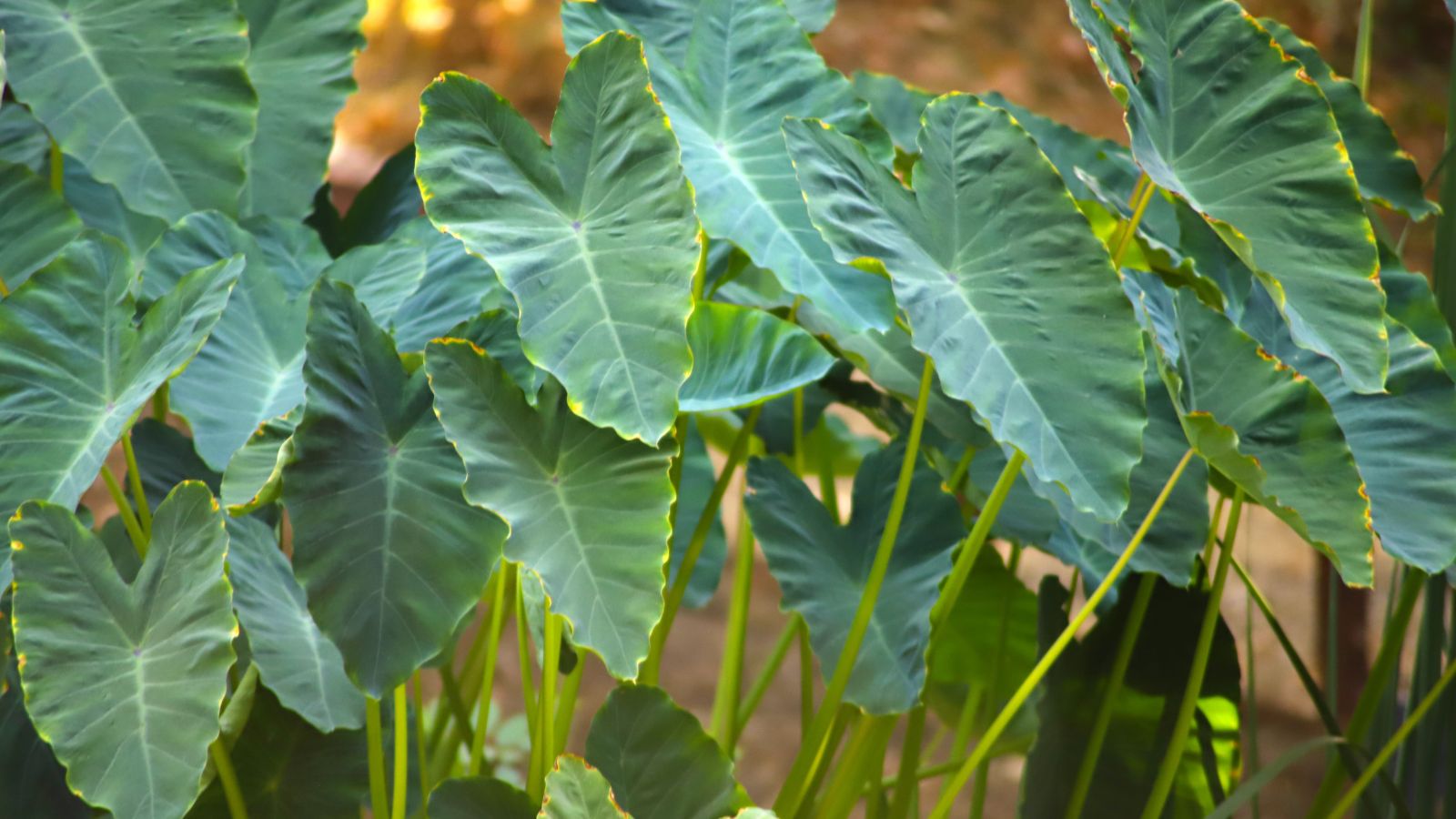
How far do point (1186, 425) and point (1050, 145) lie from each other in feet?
1.94

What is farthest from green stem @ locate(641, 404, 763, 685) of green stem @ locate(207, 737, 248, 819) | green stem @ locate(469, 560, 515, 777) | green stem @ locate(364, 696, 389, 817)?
green stem @ locate(207, 737, 248, 819)

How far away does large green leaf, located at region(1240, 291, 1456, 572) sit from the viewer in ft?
3.05

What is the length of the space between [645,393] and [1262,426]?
19.4 inches

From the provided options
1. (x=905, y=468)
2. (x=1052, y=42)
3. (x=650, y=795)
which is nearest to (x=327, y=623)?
(x=650, y=795)

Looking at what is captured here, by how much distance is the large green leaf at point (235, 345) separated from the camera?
37.9 inches

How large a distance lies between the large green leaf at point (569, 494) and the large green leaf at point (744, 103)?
207mm

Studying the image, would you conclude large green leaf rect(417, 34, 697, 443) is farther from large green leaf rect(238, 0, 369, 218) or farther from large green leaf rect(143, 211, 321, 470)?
large green leaf rect(238, 0, 369, 218)

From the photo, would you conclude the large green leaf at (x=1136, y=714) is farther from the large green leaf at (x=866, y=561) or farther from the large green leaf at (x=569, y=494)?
the large green leaf at (x=569, y=494)

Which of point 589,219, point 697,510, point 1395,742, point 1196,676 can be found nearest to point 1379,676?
point 1395,742

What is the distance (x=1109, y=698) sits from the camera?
1.06 metres

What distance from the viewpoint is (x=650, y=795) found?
2.87ft

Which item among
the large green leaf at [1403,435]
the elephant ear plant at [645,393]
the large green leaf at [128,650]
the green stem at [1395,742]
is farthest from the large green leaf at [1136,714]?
the large green leaf at [128,650]

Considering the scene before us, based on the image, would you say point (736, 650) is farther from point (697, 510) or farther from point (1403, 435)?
point (1403, 435)

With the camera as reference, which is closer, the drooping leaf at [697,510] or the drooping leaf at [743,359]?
the drooping leaf at [743,359]
